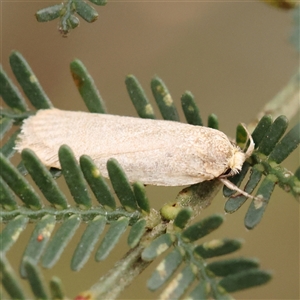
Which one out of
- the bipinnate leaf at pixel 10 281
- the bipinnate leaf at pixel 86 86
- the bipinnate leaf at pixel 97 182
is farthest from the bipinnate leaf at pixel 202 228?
the bipinnate leaf at pixel 86 86

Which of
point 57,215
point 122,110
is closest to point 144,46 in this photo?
point 122,110

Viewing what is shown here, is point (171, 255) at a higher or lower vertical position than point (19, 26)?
higher

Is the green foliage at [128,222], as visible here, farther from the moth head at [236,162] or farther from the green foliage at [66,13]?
the green foliage at [66,13]

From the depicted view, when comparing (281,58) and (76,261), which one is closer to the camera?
(76,261)

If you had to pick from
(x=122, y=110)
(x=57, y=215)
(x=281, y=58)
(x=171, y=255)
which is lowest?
(x=122, y=110)

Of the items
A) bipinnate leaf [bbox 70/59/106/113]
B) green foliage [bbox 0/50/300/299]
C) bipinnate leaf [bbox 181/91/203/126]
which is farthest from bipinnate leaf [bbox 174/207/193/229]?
bipinnate leaf [bbox 70/59/106/113]

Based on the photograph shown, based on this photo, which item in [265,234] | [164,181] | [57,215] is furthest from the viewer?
[265,234]

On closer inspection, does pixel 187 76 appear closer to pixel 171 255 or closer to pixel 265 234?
pixel 265 234

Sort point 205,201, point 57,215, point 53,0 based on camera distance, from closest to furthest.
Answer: point 57,215 < point 205,201 < point 53,0
